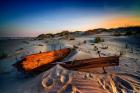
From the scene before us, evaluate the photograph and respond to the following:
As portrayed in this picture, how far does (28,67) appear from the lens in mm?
3203

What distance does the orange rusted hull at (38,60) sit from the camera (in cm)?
317

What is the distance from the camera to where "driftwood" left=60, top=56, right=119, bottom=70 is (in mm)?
3168

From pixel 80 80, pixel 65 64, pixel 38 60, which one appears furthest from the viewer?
Answer: pixel 38 60

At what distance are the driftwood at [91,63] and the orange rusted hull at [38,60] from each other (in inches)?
22.4

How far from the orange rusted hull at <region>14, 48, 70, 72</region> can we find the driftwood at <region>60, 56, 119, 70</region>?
568 mm

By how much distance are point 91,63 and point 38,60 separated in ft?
3.44

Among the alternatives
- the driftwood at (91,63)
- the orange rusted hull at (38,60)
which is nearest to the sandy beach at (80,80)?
the driftwood at (91,63)

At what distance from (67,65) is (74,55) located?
833 mm

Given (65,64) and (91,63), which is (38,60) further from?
(91,63)

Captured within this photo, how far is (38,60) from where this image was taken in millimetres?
3475

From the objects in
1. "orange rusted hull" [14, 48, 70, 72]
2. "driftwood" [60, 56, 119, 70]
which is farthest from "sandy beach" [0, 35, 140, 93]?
"orange rusted hull" [14, 48, 70, 72]

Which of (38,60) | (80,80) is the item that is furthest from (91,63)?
(38,60)

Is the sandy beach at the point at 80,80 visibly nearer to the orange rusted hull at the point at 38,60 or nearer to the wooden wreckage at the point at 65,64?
the wooden wreckage at the point at 65,64

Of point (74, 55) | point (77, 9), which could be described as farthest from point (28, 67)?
point (77, 9)
